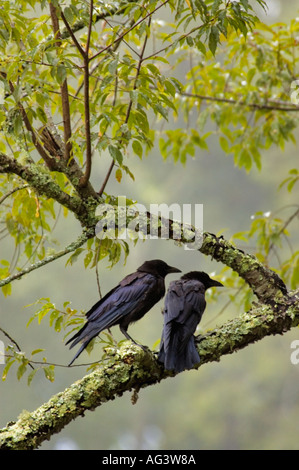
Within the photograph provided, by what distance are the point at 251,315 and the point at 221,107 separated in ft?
10.1

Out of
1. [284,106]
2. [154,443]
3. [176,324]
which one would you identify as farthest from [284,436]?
[176,324]

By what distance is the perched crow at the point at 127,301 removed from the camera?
374cm

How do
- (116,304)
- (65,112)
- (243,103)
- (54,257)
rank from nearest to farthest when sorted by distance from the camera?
(54,257)
(65,112)
(116,304)
(243,103)

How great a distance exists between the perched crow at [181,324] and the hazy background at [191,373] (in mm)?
13382

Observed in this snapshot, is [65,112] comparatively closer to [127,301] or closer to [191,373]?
[127,301]

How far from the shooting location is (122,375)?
3.07m

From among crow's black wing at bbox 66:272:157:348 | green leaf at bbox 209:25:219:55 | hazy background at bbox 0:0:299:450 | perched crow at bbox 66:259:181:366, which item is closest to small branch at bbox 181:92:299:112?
perched crow at bbox 66:259:181:366

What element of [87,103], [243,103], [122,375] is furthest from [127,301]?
[243,103]

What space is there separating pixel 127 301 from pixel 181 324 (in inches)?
18.0

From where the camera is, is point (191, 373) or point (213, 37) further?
point (191, 373)

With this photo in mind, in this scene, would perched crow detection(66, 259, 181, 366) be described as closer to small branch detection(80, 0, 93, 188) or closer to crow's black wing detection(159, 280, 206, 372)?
A: crow's black wing detection(159, 280, 206, 372)

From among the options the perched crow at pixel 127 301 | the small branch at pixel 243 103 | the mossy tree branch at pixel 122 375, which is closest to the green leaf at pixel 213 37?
the mossy tree branch at pixel 122 375

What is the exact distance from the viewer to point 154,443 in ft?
64.1

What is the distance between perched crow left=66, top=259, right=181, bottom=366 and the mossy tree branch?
0.52m
